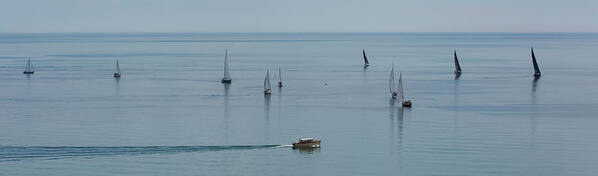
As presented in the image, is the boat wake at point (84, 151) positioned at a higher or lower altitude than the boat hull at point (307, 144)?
lower

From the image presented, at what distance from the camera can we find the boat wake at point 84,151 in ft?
194

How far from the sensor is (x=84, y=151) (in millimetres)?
60719

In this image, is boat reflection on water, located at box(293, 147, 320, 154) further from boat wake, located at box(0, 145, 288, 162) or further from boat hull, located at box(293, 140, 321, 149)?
boat wake, located at box(0, 145, 288, 162)

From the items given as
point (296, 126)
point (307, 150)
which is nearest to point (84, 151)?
point (307, 150)

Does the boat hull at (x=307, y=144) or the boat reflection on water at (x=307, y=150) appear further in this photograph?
the boat hull at (x=307, y=144)

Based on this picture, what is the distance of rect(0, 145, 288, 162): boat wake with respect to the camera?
59062 mm

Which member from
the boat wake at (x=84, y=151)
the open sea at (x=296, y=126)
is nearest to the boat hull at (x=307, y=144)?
the open sea at (x=296, y=126)

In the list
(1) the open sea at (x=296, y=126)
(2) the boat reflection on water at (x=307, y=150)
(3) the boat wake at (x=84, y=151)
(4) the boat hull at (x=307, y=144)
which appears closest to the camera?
(1) the open sea at (x=296, y=126)

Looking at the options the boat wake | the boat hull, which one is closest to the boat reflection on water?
the boat hull

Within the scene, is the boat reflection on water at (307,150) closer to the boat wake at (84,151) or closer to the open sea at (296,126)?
the open sea at (296,126)

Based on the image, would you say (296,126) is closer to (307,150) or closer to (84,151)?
(307,150)

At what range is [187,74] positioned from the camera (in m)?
136

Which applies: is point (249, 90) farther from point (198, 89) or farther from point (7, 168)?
point (7, 168)

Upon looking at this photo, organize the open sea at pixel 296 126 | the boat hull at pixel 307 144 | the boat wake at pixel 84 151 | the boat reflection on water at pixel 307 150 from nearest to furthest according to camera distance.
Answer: the open sea at pixel 296 126
the boat wake at pixel 84 151
the boat reflection on water at pixel 307 150
the boat hull at pixel 307 144
